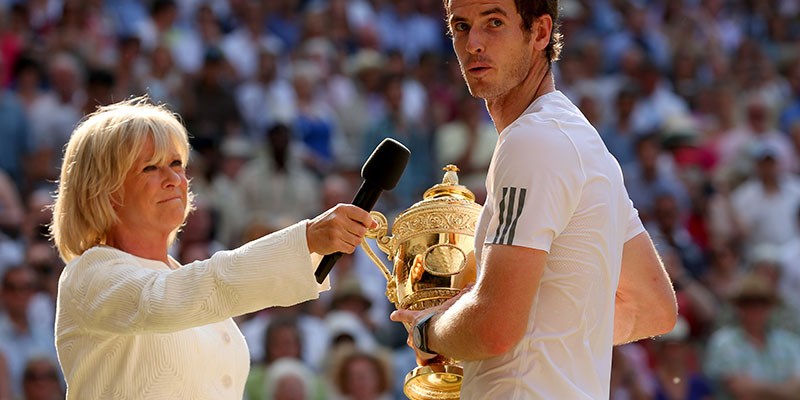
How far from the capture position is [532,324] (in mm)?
3615

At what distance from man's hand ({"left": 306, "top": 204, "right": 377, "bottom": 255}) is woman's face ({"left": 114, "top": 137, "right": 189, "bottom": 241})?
2.14 ft

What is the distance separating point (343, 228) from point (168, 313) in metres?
0.53

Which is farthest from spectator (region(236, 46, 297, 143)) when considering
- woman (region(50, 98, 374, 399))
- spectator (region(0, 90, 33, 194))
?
woman (region(50, 98, 374, 399))

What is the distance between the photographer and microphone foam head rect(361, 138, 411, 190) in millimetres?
3943

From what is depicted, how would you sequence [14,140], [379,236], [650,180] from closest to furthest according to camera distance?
[379,236], [14,140], [650,180]

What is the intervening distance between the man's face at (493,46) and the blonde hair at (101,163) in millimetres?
1016

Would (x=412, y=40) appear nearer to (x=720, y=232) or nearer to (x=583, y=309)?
(x=720, y=232)

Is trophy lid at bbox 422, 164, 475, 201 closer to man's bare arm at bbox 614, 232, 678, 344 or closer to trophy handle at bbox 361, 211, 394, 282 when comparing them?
trophy handle at bbox 361, 211, 394, 282

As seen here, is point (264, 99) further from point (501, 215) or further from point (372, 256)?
point (501, 215)

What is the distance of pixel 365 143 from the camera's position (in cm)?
1198

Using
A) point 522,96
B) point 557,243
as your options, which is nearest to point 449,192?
point 522,96

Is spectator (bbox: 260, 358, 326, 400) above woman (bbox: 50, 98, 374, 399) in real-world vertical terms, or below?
below

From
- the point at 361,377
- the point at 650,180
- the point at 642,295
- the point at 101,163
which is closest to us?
the point at 642,295

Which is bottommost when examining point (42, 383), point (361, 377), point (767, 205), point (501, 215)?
point (361, 377)
